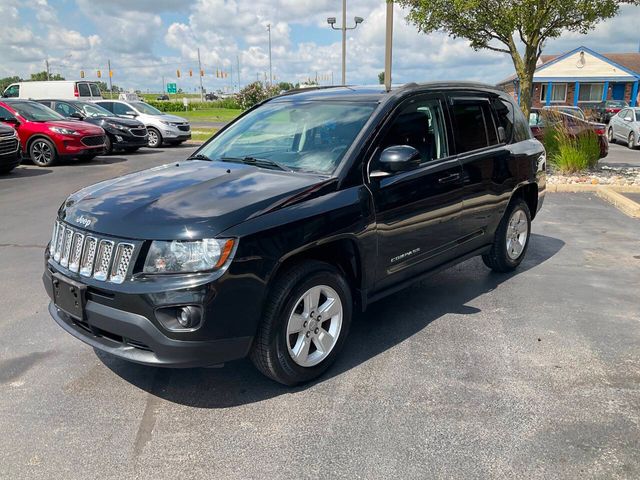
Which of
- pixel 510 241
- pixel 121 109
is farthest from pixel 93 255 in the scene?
pixel 121 109

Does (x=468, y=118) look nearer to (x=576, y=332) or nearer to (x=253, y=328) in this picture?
(x=576, y=332)

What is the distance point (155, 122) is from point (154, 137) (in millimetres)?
534

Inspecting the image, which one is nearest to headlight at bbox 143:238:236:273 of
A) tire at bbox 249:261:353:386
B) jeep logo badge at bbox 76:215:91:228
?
tire at bbox 249:261:353:386

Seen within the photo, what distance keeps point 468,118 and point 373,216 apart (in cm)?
181

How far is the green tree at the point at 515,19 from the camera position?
11.8m

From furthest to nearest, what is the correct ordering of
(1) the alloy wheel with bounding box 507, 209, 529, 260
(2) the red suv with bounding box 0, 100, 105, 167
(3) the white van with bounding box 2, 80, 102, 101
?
(3) the white van with bounding box 2, 80, 102, 101
(2) the red suv with bounding box 0, 100, 105, 167
(1) the alloy wheel with bounding box 507, 209, 529, 260

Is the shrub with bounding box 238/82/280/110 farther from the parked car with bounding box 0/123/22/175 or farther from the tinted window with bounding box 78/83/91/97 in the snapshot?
the parked car with bounding box 0/123/22/175

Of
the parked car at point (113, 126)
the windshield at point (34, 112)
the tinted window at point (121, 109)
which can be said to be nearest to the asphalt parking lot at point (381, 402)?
the windshield at point (34, 112)

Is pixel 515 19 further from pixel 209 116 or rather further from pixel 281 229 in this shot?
pixel 209 116

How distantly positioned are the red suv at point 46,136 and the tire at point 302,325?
13.1 metres

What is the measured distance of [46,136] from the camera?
48.0ft

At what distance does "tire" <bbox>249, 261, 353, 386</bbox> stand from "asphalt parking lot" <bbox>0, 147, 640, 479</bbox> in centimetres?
19

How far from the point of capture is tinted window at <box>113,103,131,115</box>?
2064 cm

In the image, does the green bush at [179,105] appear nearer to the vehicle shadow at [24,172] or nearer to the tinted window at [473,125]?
the vehicle shadow at [24,172]
